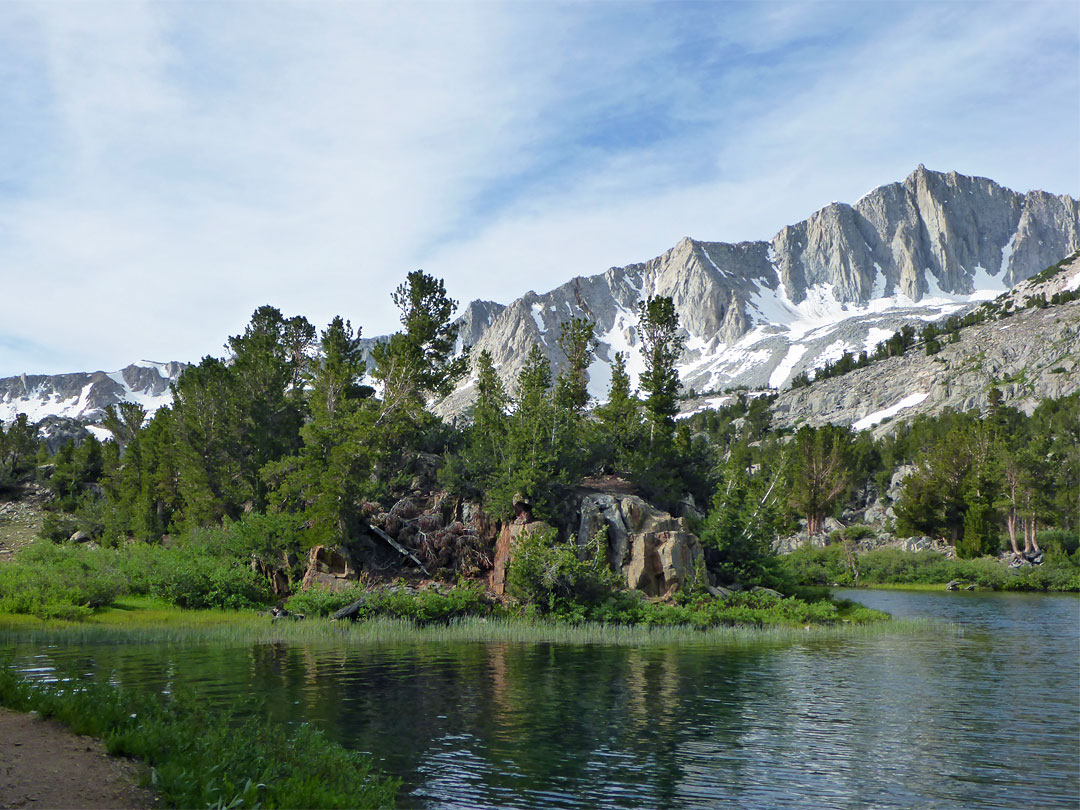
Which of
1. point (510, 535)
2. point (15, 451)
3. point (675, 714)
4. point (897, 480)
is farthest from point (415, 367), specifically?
point (897, 480)

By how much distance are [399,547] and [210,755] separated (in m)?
38.7

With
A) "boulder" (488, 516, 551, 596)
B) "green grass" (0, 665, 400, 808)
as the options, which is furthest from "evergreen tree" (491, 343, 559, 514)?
"green grass" (0, 665, 400, 808)

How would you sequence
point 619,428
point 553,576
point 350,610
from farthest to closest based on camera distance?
point 619,428 < point 553,576 < point 350,610

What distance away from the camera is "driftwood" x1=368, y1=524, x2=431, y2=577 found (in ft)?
164

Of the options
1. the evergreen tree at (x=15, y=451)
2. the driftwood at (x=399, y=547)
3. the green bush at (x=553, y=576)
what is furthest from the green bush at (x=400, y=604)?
the evergreen tree at (x=15, y=451)

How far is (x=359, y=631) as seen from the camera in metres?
37.8

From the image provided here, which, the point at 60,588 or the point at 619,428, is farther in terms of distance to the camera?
the point at 619,428

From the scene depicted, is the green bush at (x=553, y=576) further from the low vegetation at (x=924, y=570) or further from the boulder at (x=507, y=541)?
the low vegetation at (x=924, y=570)

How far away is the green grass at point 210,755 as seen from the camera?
1079 cm

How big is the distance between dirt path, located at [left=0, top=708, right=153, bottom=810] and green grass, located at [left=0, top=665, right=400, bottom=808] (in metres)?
0.29

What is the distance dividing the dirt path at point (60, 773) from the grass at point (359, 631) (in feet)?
73.1

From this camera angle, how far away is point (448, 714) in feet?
68.5

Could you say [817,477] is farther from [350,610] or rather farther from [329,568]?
[350,610]

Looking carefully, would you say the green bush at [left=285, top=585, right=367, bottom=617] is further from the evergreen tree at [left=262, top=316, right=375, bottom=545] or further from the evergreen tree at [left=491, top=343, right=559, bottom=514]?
the evergreen tree at [left=491, top=343, right=559, bottom=514]
